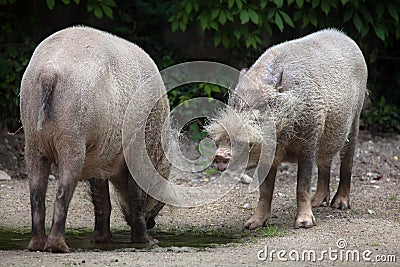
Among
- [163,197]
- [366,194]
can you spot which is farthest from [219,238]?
[366,194]

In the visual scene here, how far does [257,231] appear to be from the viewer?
20.5 ft

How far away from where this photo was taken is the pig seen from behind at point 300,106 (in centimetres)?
565

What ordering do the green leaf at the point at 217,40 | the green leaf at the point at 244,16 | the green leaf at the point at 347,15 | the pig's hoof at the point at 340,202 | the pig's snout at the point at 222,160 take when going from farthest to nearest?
the green leaf at the point at 347,15, the green leaf at the point at 217,40, the green leaf at the point at 244,16, the pig's hoof at the point at 340,202, the pig's snout at the point at 222,160

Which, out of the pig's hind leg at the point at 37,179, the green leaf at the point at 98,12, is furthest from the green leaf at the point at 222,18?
the pig's hind leg at the point at 37,179

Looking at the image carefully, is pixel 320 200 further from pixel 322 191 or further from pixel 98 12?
pixel 98 12

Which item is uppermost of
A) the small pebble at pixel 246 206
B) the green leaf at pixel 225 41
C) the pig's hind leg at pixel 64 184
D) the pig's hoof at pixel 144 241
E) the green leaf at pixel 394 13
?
the green leaf at pixel 394 13

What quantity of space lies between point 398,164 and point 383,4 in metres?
2.04

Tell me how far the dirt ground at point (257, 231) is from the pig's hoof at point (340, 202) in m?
0.12

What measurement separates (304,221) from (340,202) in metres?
1.05

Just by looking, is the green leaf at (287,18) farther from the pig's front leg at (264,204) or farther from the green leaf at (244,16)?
the pig's front leg at (264,204)

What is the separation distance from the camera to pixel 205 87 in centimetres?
964

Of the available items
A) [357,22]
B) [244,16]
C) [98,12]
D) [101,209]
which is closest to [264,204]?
[101,209]

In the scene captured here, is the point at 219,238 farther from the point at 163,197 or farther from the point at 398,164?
→ the point at 398,164

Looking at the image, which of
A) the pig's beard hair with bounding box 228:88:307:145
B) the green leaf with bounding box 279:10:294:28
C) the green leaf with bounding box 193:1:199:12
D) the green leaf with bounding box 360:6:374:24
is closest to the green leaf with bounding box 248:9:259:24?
the green leaf with bounding box 279:10:294:28
